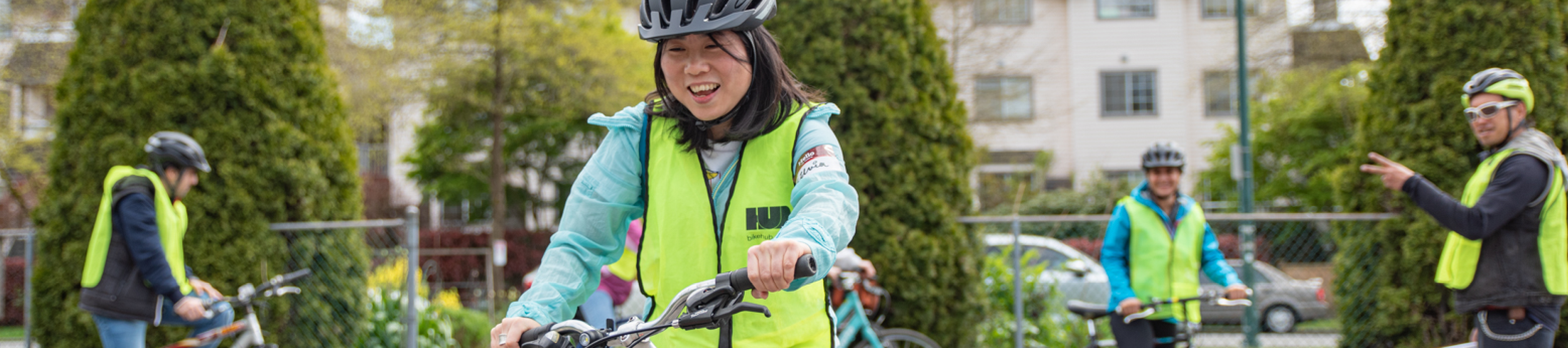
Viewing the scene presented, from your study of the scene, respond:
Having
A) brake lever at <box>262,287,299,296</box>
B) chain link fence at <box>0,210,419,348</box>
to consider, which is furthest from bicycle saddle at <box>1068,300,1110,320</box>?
brake lever at <box>262,287,299,296</box>

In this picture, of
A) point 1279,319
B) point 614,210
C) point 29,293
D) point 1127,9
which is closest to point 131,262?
point 29,293

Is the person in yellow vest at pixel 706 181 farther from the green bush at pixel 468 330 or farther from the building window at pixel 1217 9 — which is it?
the building window at pixel 1217 9

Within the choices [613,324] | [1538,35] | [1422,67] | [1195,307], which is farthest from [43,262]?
[1538,35]

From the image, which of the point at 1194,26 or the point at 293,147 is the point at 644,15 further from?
the point at 1194,26

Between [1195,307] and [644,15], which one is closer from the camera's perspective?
[644,15]

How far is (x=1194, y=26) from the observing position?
84.7 feet

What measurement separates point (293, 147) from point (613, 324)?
5855mm

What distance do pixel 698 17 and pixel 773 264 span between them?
0.59 metres

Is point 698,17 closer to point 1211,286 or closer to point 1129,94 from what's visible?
point 1211,286

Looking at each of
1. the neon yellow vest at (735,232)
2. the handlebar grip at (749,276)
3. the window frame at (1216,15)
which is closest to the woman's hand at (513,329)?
the neon yellow vest at (735,232)

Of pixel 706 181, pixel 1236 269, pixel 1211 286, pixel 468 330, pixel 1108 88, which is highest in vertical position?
pixel 1108 88

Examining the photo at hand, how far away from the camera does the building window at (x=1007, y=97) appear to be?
24.6 metres

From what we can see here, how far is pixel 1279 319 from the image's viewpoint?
12.1m

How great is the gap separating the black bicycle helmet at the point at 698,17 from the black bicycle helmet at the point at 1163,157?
3630mm
